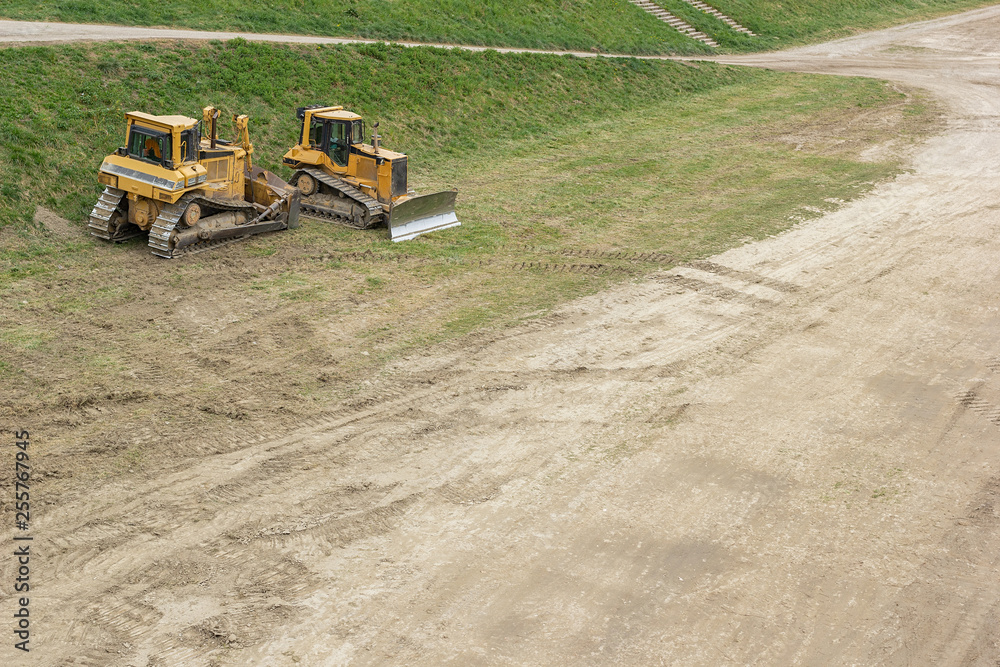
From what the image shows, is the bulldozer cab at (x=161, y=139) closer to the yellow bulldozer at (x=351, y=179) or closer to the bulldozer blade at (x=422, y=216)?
the yellow bulldozer at (x=351, y=179)

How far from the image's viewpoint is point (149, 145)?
16.0 metres

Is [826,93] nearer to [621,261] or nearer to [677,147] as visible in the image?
[677,147]

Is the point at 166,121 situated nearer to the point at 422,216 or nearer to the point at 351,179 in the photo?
the point at 351,179

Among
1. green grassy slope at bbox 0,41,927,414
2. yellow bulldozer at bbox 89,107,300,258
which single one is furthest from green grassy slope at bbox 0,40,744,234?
yellow bulldozer at bbox 89,107,300,258

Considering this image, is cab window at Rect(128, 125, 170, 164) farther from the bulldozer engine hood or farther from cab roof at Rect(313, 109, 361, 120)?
cab roof at Rect(313, 109, 361, 120)

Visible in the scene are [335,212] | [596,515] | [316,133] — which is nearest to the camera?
[596,515]

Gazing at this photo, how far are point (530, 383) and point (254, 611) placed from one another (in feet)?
17.9

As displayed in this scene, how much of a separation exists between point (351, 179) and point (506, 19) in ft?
53.8

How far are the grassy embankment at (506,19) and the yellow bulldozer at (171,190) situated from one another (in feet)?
32.6

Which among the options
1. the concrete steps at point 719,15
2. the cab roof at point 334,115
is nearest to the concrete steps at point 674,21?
the concrete steps at point 719,15

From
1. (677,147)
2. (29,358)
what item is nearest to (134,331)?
(29,358)

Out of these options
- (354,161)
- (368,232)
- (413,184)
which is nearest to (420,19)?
(413,184)

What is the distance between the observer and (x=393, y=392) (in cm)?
1237

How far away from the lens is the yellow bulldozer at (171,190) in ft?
52.0
